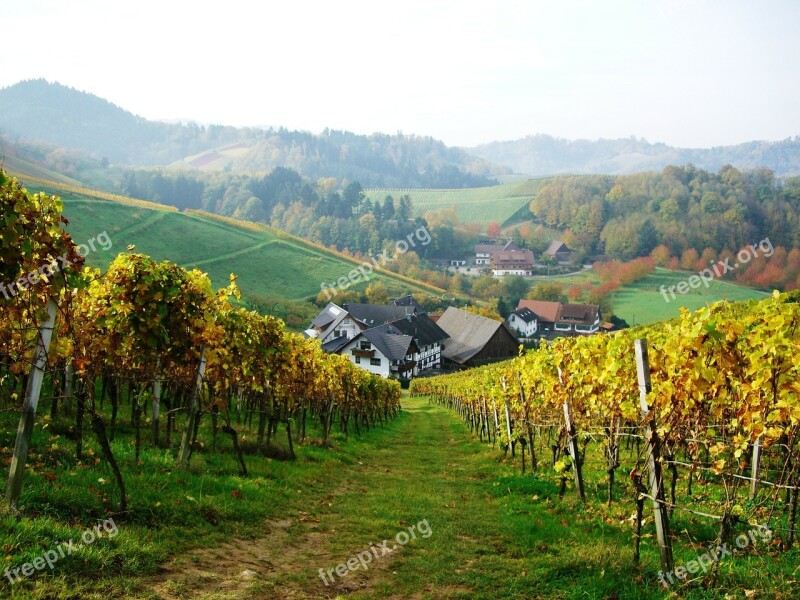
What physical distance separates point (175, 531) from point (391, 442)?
1480 centimetres

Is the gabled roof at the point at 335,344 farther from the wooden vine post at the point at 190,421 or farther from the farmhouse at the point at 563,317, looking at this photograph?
the wooden vine post at the point at 190,421

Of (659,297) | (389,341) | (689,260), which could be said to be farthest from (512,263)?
(389,341)

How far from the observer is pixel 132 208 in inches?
3538

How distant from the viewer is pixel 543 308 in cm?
10162

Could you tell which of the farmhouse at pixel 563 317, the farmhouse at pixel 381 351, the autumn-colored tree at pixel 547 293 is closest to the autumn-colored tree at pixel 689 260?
the autumn-colored tree at pixel 547 293

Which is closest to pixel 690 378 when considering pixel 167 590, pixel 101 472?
pixel 167 590

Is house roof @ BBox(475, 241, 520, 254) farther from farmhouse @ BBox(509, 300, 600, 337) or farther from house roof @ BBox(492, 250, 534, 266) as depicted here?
farmhouse @ BBox(509, 300, 600, 337)

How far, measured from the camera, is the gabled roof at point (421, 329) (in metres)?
66.4

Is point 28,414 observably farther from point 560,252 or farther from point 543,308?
point 560,252

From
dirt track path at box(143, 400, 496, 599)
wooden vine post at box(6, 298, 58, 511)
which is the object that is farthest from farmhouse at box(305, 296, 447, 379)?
wooden vine post at box(6, 298, 58, 511)

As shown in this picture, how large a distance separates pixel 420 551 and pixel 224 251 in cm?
8741

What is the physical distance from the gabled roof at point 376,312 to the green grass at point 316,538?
65.4m

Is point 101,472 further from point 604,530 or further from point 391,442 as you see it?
point 391,442

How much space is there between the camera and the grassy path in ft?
17.3
